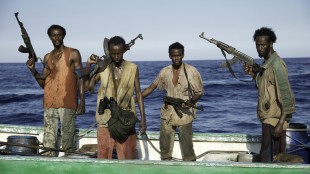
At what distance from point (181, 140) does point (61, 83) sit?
5.76 feet

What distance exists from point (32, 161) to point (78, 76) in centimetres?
130

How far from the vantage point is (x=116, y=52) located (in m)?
5.30

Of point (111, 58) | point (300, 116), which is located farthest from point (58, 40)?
point (300, 116)

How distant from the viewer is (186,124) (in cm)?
616

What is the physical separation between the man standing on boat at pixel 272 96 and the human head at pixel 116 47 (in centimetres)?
154

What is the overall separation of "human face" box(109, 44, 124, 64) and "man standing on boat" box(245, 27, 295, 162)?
1549 mm

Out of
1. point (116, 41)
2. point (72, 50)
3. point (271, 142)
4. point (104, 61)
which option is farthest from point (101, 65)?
point (271, 142)

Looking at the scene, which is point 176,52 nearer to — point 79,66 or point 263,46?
point 263,46

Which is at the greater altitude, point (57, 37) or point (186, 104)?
point (57, 37)

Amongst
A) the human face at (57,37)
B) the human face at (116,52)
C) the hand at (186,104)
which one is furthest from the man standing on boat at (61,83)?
the hand at (186,104)

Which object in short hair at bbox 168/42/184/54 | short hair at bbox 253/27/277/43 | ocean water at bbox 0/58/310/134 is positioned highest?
short hair at bbox 253/27/277/43

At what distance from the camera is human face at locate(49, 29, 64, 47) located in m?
5.98

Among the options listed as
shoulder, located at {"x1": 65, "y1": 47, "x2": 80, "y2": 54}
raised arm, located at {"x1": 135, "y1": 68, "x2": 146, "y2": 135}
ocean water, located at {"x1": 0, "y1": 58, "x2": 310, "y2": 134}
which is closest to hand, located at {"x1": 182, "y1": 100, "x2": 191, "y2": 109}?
raised arm, located at {"x1": 135, "y1": 68, "x2": 146, "y2": 135}

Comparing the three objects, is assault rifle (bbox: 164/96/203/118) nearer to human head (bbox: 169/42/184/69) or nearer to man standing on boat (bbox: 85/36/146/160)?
human head (bbox: 169/42/184/69)
